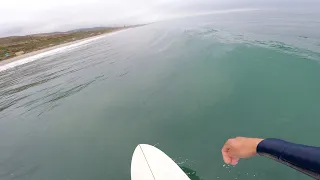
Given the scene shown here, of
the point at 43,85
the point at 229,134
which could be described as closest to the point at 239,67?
the point at 229,134

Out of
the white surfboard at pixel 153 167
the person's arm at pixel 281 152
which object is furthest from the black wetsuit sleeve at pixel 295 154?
the white surfboard at pixel 153 167

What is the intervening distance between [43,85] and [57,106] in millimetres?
12159

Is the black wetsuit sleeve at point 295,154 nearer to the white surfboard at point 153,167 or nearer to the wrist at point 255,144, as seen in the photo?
the wrist at point 255,144

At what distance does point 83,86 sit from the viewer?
3000cm

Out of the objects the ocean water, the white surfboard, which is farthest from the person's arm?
the ocean water

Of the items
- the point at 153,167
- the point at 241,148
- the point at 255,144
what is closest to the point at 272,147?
the point at 255,144

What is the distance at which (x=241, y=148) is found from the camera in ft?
9.91

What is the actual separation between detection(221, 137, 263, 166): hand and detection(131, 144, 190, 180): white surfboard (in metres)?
6.85

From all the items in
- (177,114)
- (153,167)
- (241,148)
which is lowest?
(177,114)

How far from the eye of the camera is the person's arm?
2418mm

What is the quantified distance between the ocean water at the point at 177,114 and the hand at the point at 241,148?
8330mm

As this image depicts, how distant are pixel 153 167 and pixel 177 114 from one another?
317 inches

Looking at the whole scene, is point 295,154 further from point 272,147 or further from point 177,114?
point 177,114

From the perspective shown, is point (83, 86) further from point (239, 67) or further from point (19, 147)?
point (239, 67)
